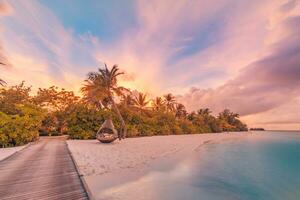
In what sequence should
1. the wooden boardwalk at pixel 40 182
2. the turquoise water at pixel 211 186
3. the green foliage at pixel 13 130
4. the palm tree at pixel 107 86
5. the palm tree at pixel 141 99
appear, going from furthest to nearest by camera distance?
the palm tree at pixel 141 99
the palm tree at pixel 107 86
the green foliage at pixel 13 130
the turquoise water at pixel 211 186
the wooden boardwalk at pixel 40 182

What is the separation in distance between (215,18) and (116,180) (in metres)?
12.4

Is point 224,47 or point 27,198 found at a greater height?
point 224,47

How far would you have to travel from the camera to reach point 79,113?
22141 millimetres

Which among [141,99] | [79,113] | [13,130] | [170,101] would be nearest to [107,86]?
[79,113]

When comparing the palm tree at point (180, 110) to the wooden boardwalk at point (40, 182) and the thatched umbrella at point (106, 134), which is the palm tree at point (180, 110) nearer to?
the thatched umbrella at point (106, 134)

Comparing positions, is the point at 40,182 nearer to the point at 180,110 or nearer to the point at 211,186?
the point at 211,186

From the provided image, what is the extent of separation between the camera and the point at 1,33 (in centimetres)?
1310

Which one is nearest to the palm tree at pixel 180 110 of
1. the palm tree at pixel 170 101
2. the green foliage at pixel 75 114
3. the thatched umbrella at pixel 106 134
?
the palm tree at pixel 170 101

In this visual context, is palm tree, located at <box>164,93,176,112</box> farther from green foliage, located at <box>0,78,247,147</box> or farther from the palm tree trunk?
the palm tree trunk

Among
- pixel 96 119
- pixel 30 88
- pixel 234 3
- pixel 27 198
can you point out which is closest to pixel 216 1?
pixel 234 3

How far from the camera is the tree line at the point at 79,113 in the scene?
1491cm

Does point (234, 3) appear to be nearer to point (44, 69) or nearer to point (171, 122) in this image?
point (44, 69)

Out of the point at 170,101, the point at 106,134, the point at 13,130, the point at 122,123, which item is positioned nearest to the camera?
the point at 13,130

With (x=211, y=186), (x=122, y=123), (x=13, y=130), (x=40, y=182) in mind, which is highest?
(x=122, y=123)
